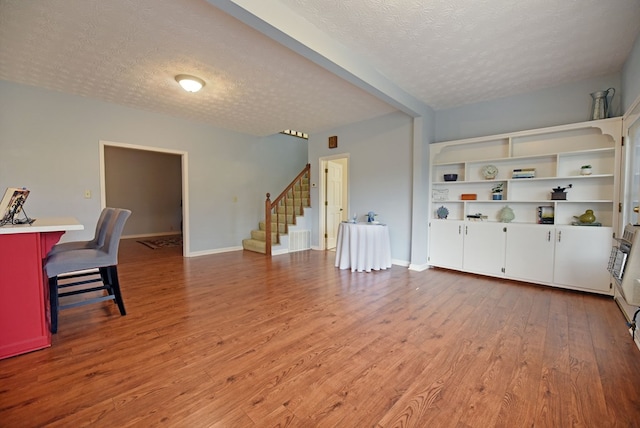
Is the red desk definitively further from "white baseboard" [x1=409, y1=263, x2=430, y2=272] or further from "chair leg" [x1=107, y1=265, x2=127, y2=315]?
"white baseboard" [x1=409, y1=263, x2=430, y2=272]

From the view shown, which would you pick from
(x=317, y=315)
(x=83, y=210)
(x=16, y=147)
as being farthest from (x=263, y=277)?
(x=16, y=147)

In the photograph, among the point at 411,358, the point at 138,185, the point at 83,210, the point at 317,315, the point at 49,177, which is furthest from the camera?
the point at 138,185

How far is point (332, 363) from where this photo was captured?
1886mm

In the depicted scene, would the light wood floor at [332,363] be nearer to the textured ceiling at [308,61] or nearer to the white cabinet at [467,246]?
the white cabinet at [467,246]

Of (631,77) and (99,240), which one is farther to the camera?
(99,240)

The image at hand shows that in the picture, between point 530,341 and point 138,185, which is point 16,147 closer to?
point 138,185

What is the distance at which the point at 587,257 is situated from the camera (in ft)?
10.6

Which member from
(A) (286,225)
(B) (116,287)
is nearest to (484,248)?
(A) (286,225)

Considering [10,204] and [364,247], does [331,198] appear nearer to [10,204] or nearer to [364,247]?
[364,247]

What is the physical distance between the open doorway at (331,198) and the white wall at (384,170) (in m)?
0.51

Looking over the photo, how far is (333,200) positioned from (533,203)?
374cm

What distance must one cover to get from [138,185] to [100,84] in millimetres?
4916

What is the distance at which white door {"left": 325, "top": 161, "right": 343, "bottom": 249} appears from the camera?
623cm

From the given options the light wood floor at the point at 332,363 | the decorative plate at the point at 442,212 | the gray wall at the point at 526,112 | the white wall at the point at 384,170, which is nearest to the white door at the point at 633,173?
the gray wall at the point at 526,112
